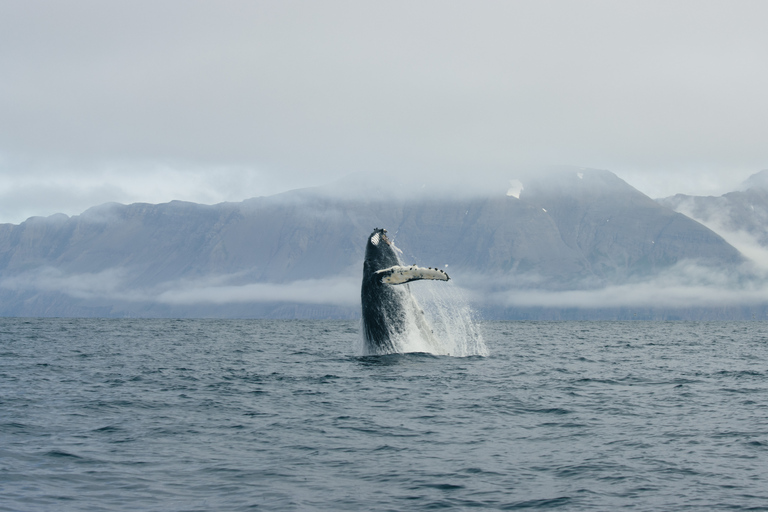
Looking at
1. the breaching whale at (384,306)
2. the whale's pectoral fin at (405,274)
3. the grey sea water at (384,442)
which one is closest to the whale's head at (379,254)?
the breaching whale at (384,306)

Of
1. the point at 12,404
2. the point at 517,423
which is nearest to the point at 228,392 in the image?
the point at 12,404

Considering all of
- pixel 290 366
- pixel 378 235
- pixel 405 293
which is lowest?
pixel 290 366

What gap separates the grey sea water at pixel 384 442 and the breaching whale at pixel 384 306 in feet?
2.91

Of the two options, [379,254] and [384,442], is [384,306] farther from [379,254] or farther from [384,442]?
[384,442]

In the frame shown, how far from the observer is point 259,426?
580 inches

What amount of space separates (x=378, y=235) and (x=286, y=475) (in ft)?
40.2

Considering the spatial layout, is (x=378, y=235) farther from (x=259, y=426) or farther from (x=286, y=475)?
(x=286, y=475)

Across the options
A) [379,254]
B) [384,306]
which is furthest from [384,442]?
[384,306]

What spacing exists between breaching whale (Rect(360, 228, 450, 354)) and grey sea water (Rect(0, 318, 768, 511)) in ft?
2.91

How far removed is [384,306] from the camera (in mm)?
23000

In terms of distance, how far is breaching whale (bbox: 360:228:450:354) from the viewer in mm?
22234

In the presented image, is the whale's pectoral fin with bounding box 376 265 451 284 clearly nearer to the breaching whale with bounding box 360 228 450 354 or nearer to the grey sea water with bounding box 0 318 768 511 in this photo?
the breaching whale with bounding box 360 228 450 354

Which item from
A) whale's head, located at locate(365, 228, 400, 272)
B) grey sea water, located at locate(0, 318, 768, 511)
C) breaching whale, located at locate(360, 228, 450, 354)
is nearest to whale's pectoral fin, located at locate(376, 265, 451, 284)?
breaching whale, located at locate(360, 228, 450, 354)

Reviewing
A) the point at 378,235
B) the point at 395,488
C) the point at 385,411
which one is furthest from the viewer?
the point at 378,235
